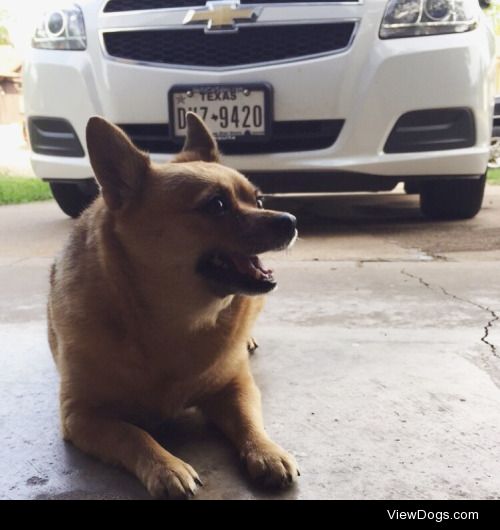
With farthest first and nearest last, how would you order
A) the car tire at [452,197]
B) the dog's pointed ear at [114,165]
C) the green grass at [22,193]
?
the green grass at [22,193] < the car tire at [452,197] < the dog's pointed ear at [114,165]

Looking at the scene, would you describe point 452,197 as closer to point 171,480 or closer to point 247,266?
point 247,266

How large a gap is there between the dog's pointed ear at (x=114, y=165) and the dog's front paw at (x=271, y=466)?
0.62 metres

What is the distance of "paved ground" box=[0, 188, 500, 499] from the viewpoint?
1288 mm

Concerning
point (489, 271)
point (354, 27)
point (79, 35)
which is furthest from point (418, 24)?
point (79, 35)

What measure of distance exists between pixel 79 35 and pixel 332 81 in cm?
131

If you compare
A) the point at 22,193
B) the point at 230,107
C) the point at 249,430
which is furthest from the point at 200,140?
the point at 22,193

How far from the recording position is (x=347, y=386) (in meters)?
1.72

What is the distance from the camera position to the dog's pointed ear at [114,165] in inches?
62.7

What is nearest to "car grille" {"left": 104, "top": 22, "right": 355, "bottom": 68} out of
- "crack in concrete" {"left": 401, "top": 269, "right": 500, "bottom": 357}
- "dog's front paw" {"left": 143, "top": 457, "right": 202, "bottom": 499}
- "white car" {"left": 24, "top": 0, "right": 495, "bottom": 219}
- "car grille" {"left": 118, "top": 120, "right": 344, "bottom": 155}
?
"white car" {"left": 24, "top": 0, "right": 495, "bottom": 219}

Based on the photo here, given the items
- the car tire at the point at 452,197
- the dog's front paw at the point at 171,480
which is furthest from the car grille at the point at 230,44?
the dog's front paw at the point at 171,480

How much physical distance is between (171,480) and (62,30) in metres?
3.05

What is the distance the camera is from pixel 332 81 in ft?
11.2

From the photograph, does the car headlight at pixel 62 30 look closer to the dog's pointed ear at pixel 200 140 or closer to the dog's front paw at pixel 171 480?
the dog's pointed ear at pixel 200 140

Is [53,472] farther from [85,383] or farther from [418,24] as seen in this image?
[418,24]
